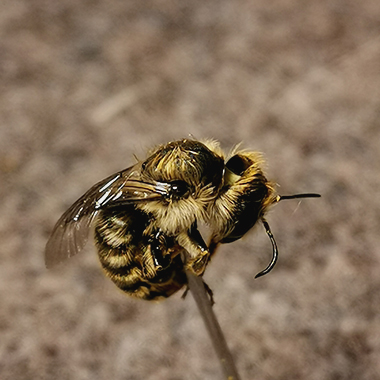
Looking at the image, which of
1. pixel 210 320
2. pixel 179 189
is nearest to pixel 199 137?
pixel 210 320

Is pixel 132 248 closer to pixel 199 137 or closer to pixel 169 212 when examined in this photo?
pixel 169 212

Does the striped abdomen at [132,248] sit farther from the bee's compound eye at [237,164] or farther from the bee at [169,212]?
the bee's compound eye at [237,164]

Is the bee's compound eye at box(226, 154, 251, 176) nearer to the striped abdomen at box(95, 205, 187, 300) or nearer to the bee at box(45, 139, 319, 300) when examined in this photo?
the bee at box(45, 139, 319, 300)

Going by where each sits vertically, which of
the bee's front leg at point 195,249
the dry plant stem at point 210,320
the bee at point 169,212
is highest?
the bee at point 169,212

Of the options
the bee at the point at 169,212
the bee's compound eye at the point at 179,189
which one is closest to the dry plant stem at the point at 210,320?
the bee at the point at 169,212

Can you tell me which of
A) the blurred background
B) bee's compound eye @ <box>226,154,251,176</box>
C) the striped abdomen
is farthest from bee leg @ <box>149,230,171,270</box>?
the blurred background

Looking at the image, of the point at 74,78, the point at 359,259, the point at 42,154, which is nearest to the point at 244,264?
the point at 359,259

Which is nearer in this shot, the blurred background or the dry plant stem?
the dry plant stem
